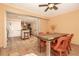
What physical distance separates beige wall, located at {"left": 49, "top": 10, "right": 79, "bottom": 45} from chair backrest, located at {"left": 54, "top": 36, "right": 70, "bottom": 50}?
8 cm

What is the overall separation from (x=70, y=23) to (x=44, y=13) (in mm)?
350

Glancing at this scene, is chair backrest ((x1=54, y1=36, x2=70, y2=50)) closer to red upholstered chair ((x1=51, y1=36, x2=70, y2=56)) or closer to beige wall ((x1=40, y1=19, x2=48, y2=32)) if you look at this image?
red upholstered chair ((x1=51, y1=36, x2=70, y2=56))

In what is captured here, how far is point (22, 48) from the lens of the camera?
1310 millimetres

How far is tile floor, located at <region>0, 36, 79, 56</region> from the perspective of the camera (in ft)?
4.20

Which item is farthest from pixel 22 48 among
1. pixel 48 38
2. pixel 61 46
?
pixel 61 46

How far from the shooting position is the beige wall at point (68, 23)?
1296mm

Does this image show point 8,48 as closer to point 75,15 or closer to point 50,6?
point 50,6

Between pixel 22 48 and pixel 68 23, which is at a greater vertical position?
pixel 68 23

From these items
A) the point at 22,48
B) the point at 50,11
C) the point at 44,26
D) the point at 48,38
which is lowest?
the point at 22,48

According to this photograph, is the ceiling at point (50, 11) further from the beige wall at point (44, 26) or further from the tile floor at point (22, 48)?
the tile floor at point (22, 48)

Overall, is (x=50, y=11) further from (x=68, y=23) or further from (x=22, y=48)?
(x=22, y=48)

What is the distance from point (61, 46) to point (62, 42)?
6 centimetres

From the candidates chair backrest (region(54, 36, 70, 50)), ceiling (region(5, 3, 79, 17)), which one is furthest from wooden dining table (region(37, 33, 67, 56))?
ceiling (region(5, 3, 79, 17))

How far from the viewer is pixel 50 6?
127cm
